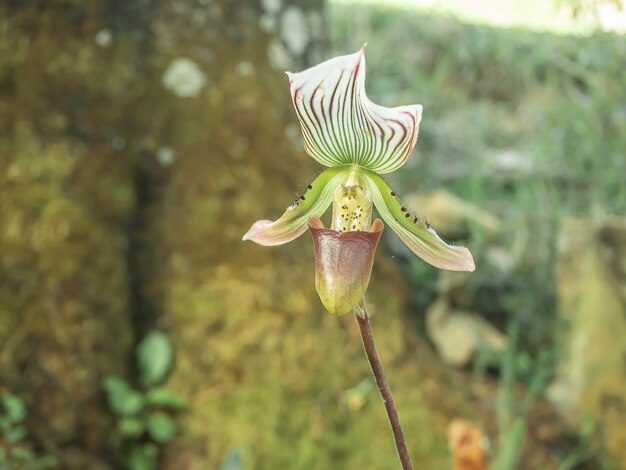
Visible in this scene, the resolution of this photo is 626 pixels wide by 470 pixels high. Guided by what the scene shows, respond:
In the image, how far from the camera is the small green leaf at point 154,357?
1.44m

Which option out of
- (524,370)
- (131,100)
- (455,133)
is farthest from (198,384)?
(455,133)

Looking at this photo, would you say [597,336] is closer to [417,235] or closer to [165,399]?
[165,399]

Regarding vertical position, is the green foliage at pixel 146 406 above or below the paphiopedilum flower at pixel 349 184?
below

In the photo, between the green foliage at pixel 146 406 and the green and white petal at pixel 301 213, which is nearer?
the green and white petal at pixel 301 213

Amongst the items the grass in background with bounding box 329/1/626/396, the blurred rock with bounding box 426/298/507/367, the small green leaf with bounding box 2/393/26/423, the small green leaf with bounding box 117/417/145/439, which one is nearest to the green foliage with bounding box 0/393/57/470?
the small green leaf with bounding box 2/393/26/423

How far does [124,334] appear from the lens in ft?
4.86

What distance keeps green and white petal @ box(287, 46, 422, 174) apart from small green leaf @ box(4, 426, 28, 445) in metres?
0.94

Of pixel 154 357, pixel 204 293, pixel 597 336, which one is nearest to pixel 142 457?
pixel 154 357

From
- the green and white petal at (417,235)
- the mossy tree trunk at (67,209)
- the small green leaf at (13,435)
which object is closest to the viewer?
the green and white petal at (417,235)

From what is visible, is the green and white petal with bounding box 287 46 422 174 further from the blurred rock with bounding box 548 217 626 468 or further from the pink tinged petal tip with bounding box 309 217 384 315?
the blurred rock with bounding box 548 217 626 468

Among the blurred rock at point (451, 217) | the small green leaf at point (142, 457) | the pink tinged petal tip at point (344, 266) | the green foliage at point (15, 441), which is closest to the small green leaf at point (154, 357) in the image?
the small green leaf at point (142, 457)

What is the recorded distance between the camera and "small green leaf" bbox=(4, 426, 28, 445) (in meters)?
1.25

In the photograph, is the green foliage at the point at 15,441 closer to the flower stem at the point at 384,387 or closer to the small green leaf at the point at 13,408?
the small green leaf at the point at 13,408

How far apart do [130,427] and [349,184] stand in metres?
0.95
